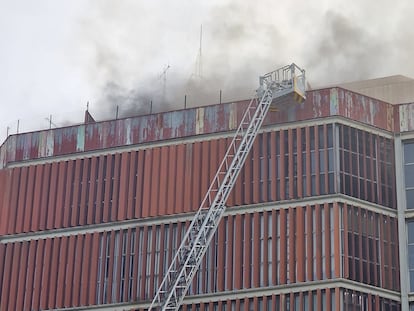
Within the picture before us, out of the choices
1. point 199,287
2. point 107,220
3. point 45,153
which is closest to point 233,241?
point 199,287

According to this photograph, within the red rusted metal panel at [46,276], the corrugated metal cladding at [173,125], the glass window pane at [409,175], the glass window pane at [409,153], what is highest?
the corrugated metal cladding at [173,125]

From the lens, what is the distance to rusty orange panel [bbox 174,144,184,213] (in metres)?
78.8

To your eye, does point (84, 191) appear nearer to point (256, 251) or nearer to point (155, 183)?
point (155, 183)

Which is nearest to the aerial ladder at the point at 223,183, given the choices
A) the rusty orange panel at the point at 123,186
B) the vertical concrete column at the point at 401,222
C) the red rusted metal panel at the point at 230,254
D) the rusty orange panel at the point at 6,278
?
the red rusted metal panel at the point at 230,254

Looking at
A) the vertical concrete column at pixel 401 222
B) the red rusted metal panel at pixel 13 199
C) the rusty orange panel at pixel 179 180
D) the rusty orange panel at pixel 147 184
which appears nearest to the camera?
the vertical concrete column at pixel 401 222

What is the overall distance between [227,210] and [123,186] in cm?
830

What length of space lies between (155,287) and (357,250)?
13469 millimetres

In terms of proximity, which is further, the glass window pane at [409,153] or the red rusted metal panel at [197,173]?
the red rusted metal panel at [197,173]

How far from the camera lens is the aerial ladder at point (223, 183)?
7244cm

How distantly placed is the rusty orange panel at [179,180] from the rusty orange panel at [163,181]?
0.81 metres

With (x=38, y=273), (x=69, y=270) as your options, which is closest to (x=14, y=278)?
(x=38, y=273)

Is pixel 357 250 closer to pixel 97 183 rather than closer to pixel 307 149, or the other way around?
pixel 307 149

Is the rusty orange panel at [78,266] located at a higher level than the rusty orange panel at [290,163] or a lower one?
lower

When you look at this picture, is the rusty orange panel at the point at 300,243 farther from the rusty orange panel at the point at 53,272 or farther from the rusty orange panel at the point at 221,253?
the rusty orange panel at the point at 53,272
